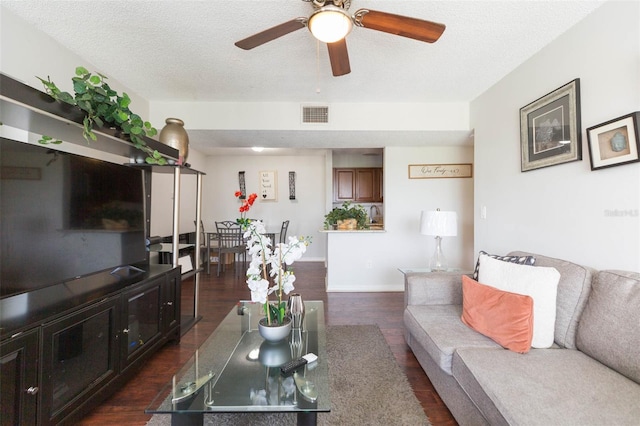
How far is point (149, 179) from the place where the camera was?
2525mm

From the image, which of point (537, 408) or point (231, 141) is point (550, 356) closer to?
point (537, 408)

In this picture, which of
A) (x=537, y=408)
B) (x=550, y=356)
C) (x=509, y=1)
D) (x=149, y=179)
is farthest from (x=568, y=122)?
(x=149, y=179)

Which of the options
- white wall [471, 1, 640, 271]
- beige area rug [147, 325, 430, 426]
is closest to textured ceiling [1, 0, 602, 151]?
white wall [471, 1, 640, 271]

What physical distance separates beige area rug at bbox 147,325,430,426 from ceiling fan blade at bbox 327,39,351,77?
2107 millimetres

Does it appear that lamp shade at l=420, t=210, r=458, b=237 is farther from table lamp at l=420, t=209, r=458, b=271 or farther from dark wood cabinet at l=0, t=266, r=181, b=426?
dark wood cabinet at l=0, t=266, r=181, b=426

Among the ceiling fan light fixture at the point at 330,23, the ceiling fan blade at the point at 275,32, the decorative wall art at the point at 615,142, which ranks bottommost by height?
the decorative wall art at the point at 615,142

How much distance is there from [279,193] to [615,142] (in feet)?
17.9

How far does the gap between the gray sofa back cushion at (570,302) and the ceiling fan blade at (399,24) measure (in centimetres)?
152

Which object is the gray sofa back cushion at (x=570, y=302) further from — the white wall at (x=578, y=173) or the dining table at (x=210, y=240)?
the dining table at (x=210, y=240)

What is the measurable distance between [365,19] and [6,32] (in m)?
2.19

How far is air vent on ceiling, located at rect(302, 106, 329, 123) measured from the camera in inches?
120

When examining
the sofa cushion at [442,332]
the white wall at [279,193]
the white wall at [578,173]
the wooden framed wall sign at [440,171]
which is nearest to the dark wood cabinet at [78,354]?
the sofa cushion at [442,332]

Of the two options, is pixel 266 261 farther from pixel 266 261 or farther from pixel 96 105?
pixel 96 105

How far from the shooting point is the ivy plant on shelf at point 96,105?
4.50 ft
